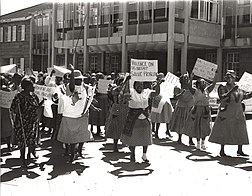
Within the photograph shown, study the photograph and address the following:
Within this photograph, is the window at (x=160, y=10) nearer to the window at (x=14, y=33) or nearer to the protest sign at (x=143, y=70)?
the window at (x=14, y=33)

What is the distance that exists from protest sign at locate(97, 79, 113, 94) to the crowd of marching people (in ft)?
3.76

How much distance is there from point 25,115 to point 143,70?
2.19 metres

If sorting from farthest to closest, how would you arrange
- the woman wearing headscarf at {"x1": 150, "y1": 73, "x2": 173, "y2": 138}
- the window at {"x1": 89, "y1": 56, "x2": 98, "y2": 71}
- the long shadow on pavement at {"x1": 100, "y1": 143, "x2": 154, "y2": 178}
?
the window at {"x1": 89, "y1": 56, "x2": 98, "y2": 71} → the woman wearing headscarf at {"x1": 150, "y1": 73, "x2": 173, "y2": 138} → the long shadow on pavement at {"x1": 100, "y1": 143, "x2": 154, "y2": 178}

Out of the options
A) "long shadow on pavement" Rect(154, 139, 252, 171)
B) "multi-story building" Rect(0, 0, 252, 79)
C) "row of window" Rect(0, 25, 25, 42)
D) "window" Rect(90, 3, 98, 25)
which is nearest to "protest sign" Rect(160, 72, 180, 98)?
"long shadow on pavement" Rect(154, 139, 252, 171)

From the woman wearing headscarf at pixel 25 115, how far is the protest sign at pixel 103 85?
3.65m

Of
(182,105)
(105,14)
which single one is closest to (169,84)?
(182,105)

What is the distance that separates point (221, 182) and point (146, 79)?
227 cm

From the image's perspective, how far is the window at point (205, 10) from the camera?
23203 millimetres

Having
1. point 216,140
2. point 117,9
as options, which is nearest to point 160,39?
point 117,9

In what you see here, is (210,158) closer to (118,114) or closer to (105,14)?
(118,114)

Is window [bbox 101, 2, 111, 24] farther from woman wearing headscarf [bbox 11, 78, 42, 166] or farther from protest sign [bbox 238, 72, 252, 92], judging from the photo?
woman wearing headscarf [bbox 11, 78, 42, 166]

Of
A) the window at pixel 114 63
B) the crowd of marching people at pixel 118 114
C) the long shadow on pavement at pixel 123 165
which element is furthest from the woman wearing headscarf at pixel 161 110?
the window at pixel 114 63

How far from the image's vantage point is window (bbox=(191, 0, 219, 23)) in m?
23.2

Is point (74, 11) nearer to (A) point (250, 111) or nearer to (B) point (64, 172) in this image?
(A) point (250, 111)
